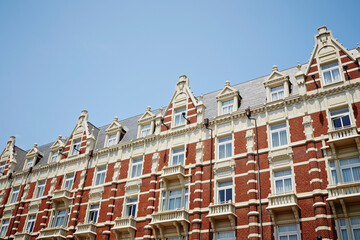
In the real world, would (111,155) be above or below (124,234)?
above

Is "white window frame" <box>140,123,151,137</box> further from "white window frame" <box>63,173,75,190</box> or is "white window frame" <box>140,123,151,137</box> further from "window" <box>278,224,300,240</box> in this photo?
"window" <box>278,224,300,240</box>

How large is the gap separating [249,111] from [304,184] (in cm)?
897

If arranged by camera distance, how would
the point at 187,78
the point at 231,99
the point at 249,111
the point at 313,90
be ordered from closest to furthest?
the point at 313,90, the point at 249,111, the point at 231,99, the point at 187,78

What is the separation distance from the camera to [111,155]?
137ft

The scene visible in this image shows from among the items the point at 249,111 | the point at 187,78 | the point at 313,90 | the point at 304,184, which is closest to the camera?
the point at 304,184

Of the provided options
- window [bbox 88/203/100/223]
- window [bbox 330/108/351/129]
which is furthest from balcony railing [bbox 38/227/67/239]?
window [bbox 330/108/351/129]

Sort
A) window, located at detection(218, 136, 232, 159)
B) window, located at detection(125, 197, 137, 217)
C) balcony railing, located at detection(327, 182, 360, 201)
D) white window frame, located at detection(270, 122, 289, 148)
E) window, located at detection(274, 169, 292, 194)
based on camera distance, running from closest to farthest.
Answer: balcony railing, located at detection(327, 182, 360, 201), window, located at detection(274, 169, 292, 194), white window frame, located at detection(270, 122, 289, 148), window, located at detection(218, 136, 232, 159), window, located at detection(125, 197, 137, 217)

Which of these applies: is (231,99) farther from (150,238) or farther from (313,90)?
(150,238)

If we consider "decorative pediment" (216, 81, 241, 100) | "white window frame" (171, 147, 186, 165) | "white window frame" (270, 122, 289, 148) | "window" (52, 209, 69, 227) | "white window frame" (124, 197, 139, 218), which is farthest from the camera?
"window" (52, 209, 69, 227)

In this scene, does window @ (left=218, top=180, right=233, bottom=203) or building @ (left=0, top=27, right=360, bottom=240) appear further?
window @ (left=218, top=180, right=233, bottom=203)

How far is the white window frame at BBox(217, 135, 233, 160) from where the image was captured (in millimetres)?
33625

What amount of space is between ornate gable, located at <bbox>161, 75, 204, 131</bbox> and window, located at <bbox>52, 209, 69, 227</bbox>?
1489 centimetres

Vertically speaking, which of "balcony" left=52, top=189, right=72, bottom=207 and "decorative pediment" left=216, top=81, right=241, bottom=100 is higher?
"decorative pediment" left=216, top=81, right=241, bottom=100

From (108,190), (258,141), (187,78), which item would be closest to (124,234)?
(108,190)
